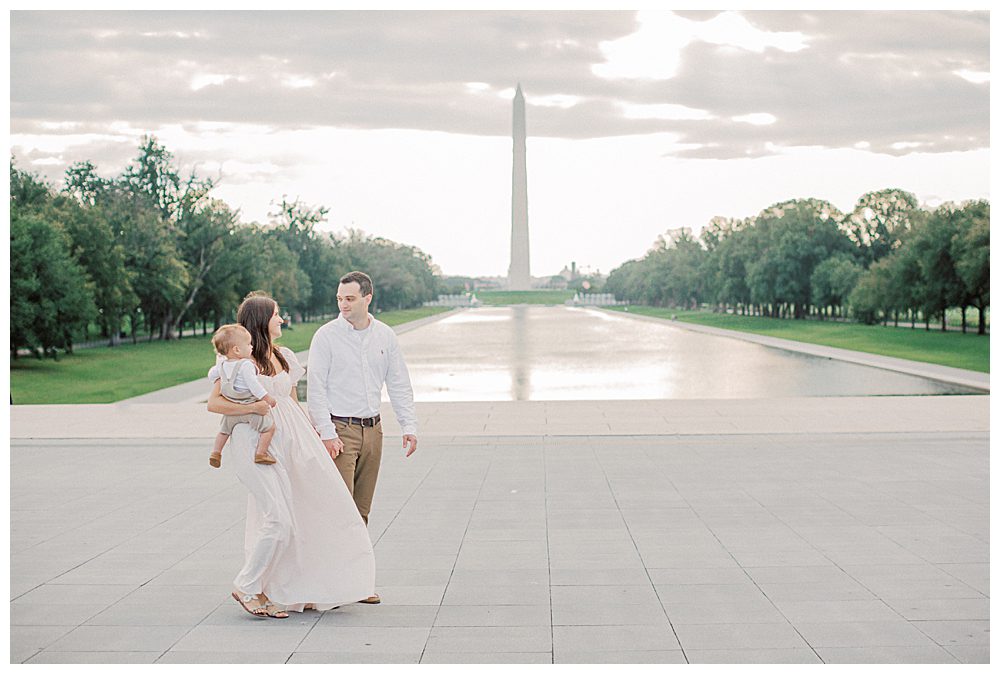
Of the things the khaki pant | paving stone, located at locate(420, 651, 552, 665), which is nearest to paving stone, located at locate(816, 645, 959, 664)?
paving stone, located at locate(420, 651, 552, 665)

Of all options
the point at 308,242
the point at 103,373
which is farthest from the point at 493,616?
the point at 308,242

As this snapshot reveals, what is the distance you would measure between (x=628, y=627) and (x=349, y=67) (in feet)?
177

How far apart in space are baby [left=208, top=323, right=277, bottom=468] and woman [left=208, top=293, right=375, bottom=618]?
0.18 feet

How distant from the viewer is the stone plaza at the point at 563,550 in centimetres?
562

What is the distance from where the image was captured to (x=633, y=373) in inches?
1067

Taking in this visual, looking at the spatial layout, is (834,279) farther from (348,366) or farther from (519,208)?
(348,366)

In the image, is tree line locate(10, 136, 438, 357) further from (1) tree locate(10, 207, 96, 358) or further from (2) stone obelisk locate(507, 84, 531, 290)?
(2) stone obelisk locate(507, 84, 531, 290)

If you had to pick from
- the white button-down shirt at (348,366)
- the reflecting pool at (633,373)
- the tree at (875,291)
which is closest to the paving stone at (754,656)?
the white button-down shirt at (348,366)

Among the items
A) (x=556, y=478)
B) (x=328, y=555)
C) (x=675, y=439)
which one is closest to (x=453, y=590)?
(x=328, y=555)

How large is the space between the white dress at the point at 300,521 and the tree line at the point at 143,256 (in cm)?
2930

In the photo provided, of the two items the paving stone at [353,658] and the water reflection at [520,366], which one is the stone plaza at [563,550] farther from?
the water reflection at [520,366]

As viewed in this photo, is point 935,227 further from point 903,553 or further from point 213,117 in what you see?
point 903,553

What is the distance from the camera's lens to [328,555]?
6113 mm

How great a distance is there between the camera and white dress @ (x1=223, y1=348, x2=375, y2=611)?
6.02m
